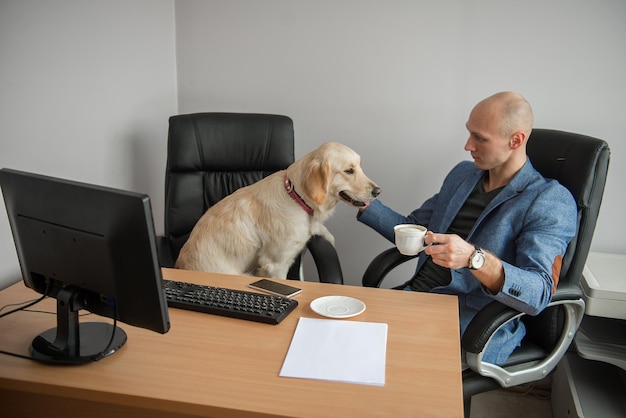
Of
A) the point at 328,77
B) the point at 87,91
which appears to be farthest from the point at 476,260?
the point at 87,91

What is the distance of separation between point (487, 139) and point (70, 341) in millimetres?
1401

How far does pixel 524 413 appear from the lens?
7.48ft

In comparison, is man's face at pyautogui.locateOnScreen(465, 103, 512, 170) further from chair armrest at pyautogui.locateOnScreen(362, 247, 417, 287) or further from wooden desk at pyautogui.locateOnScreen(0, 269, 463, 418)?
wooden desk at pyautogui.locateOnScreen(0, 269, 463, 418)

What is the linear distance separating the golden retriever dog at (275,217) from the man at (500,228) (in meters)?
0.40

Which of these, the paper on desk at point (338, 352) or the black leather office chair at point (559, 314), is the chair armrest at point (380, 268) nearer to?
the black leather office chair at point (559, 314)

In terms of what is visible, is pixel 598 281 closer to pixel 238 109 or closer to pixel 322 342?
pixel 322 342

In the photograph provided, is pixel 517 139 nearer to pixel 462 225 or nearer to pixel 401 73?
pixel 462 225

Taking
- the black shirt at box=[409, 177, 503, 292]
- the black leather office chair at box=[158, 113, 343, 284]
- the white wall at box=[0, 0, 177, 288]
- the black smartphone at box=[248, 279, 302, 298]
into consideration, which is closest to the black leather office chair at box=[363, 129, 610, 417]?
the black shirt at box=[409, 177, 503, 292]

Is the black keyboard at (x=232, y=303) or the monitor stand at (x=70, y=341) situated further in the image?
the black keyboard at (x=232, y=303)

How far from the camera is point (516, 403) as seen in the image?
2.36 meters

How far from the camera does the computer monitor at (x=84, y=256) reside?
98 centimetres

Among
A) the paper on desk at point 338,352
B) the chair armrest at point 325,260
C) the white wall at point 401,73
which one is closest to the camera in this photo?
the paper on desk at point 338,352

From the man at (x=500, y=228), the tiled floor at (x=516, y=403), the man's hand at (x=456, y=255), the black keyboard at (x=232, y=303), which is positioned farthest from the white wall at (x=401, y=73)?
the black keyboard at (x=232, y=303)

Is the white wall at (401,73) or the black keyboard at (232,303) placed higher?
the white wall at (401,73)
